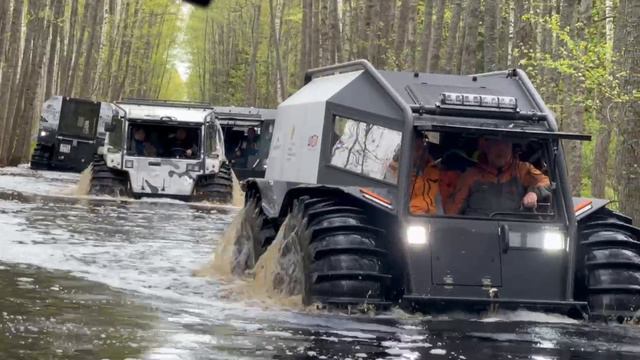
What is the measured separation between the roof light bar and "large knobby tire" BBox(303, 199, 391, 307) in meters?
1.27

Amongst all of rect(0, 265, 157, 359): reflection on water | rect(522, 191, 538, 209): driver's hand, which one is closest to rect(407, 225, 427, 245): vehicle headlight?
rect(522, 191, 538, 209): driver's hand

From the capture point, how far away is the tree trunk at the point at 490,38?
23.5 metres

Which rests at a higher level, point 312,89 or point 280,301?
point 312,89

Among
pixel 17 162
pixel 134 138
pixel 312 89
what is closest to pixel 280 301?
pixel 312 89

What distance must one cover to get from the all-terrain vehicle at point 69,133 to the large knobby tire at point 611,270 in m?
A: 28.6

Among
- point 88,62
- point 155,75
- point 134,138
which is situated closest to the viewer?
point 134,138

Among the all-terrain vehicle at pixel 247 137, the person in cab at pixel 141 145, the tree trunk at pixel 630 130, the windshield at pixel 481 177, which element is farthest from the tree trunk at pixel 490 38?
the windshield at pixel 481 177

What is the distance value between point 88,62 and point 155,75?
4667cm

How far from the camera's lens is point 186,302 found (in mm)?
10227

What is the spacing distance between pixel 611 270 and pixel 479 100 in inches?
68.9

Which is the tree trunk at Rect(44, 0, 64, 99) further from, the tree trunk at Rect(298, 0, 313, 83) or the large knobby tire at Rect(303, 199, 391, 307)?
the large knobby tire at Rect(303, 199, 391, 307)

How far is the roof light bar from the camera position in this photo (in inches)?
387

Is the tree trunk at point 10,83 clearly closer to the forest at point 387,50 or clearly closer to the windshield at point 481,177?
the forest at point 387,50

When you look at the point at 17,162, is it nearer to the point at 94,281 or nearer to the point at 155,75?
the point at 94,281
